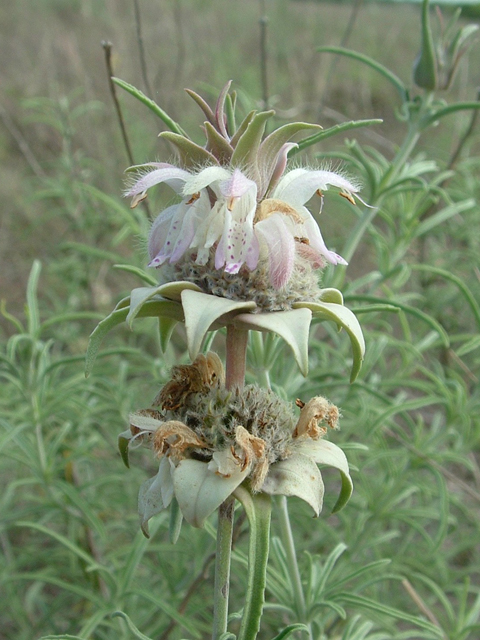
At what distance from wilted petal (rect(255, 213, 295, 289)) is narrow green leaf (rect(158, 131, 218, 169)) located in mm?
148

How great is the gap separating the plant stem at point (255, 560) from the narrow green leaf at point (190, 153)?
0.55 m

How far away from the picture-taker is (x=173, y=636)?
85.2 inches

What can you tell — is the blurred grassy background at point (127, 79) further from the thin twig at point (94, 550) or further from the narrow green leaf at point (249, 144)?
the narrow green leaf at point (249, 144)

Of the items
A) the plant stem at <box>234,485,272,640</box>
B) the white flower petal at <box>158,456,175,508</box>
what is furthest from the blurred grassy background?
the plant stem at <box>234,485,272,640</box>

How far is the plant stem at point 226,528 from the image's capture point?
983mm

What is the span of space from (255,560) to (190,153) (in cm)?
66

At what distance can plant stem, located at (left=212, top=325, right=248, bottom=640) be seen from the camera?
3.22ft

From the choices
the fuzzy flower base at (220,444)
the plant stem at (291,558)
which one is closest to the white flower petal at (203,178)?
the fuzzy flower base at (220,444)

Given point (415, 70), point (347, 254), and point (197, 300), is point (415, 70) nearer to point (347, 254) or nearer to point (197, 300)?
point (347, 254)

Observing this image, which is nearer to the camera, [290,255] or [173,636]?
[290,255]

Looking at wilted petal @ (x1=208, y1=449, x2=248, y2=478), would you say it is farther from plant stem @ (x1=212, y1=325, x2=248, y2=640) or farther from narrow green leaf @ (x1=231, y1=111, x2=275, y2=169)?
narrow green leaf @ (x1=231, y1=111, x2=275, y2=169)

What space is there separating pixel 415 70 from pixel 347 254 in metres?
0.57

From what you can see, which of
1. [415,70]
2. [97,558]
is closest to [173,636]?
[97,558]

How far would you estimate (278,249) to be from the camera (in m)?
0.92
